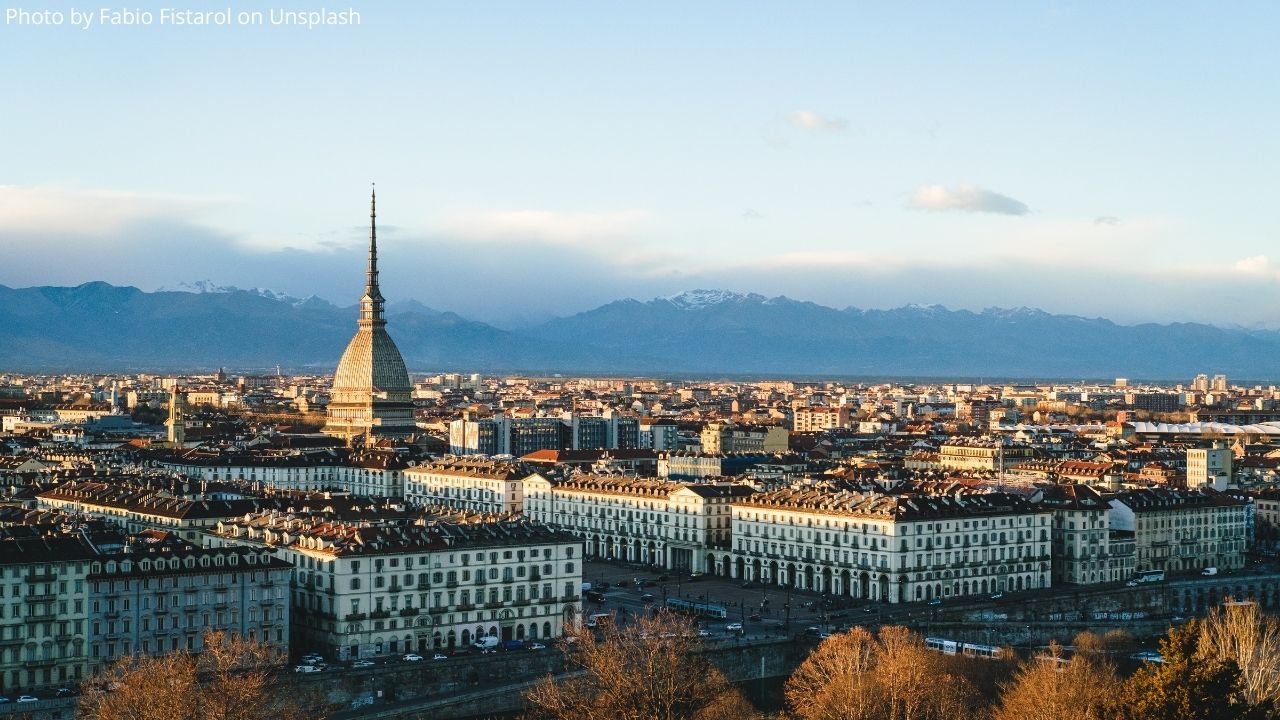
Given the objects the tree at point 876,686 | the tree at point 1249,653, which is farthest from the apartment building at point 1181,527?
the tree at point 876,686

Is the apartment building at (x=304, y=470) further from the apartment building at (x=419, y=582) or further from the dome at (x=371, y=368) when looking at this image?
the apartment building at (x=419, y=582)

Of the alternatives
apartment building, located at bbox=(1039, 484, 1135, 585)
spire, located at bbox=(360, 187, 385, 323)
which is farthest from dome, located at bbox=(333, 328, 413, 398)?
apartment building, located at bbox=(1039, 484, 1135, 585)

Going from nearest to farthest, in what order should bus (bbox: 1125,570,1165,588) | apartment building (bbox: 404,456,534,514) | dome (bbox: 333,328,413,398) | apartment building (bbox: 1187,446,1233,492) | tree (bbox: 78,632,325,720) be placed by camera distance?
tree (bbox: 78,632,325,720)
bus (bbox: 1125,570,1165,588)
apartment building (bbox: 404,456,534,514)
apartment building (bbox: 1187,446,1233,492)
dome (bbox: 333,328,413,398)

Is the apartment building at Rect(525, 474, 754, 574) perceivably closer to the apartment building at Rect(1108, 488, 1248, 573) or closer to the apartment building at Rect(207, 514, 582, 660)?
the apartment building at Rect(1108, 488, 1248, 573)

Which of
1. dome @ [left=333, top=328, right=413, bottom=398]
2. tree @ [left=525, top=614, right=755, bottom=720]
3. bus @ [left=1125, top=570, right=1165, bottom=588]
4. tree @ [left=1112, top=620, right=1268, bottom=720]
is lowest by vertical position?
bus @ [left=1125, top=570, right=1165, bottom=588]

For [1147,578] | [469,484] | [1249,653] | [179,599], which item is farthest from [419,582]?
[469,484]

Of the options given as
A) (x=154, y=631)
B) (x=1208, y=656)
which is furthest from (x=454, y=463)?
(x=1208, y=656)

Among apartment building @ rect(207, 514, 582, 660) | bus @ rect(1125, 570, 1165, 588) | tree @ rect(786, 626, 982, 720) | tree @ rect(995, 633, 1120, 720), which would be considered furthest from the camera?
bus @ rect(1125, 570, 1165, 588)
